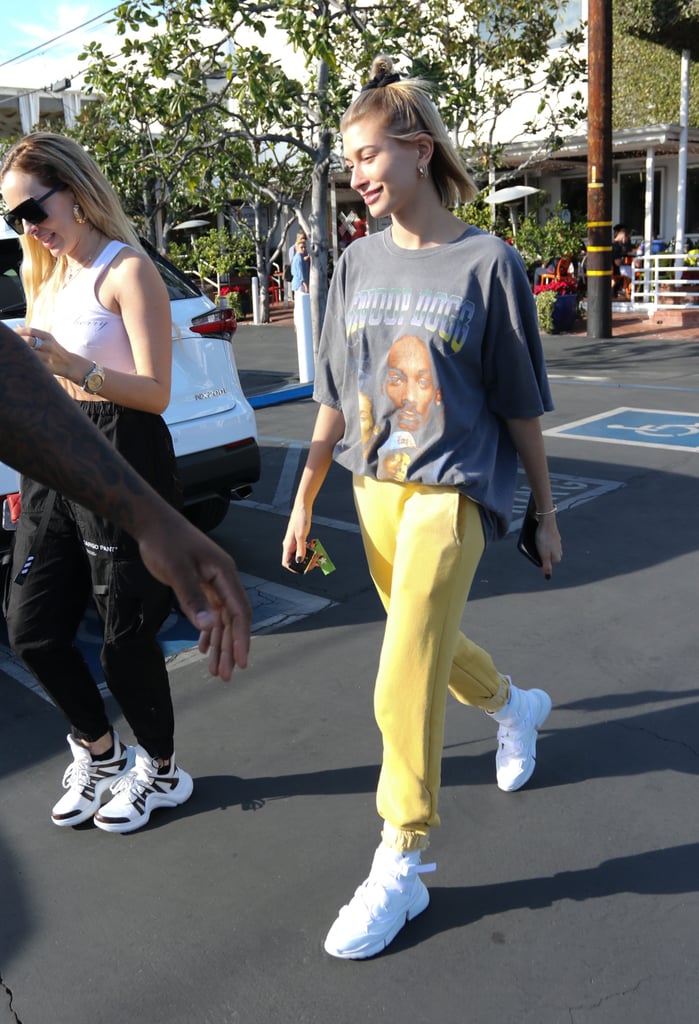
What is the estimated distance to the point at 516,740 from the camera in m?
3.09

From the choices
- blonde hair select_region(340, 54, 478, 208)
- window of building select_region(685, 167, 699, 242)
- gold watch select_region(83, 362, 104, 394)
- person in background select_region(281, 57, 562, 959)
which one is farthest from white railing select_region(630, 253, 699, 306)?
gold watch select_region(83, 362, 104, 394)

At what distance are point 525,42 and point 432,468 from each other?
17.4 m

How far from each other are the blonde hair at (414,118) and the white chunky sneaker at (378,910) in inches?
65.3

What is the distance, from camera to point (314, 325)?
12.6 metres

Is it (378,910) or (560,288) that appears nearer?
(378,910)

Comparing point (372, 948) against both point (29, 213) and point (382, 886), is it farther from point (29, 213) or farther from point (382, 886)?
point (29, 213)

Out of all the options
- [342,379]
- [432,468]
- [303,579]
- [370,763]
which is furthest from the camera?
[303,579]

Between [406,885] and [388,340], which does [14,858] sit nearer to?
[406,885]

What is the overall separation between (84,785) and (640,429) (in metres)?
6.60

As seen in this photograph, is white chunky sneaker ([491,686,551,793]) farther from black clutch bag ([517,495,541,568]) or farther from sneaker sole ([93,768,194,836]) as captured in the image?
sneaker sole ([93,768,194,836])

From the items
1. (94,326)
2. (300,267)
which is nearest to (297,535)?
(94,326)

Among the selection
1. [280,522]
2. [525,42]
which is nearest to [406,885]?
[280,522]

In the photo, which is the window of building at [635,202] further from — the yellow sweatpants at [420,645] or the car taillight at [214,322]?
the yellow sweatpants at [420,645]

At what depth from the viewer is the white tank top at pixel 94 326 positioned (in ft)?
8.98
